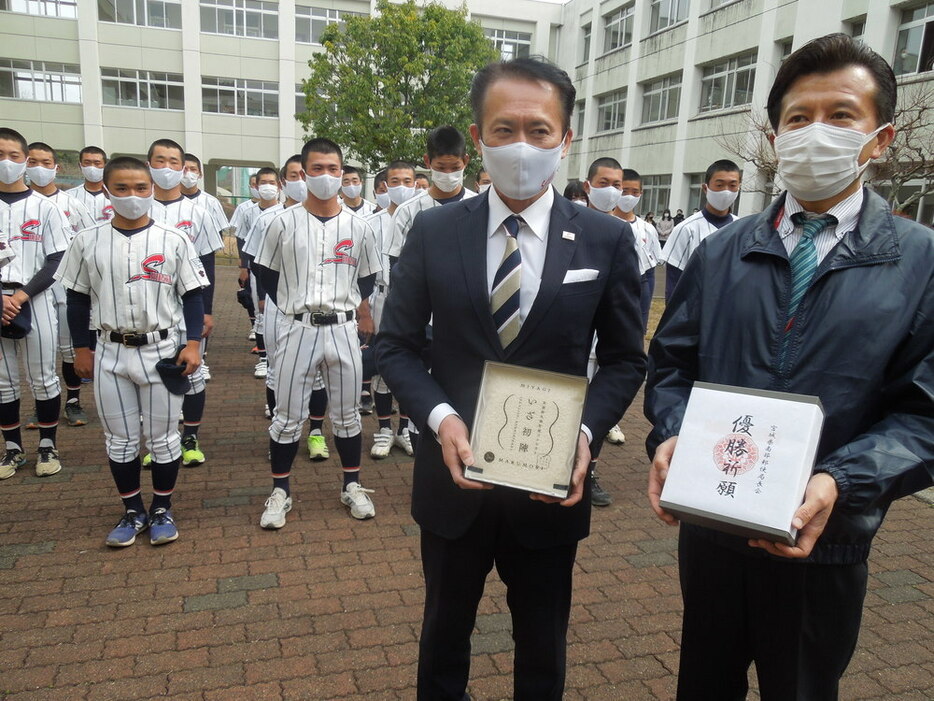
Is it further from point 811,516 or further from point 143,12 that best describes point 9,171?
point 143,12

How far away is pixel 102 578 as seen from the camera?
3777mm

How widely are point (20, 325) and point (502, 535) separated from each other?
446cm

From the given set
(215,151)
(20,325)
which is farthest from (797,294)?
(215,151)

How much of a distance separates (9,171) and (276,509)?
3399mm

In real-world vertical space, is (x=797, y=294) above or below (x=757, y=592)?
above

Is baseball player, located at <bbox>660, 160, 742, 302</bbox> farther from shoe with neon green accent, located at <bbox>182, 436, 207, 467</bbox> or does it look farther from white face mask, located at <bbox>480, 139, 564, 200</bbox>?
shoe with neon green accent, located at <bbox>182, 436, 207, 467</bbox>

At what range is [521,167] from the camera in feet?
6.93

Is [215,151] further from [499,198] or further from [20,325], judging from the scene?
[499,198]

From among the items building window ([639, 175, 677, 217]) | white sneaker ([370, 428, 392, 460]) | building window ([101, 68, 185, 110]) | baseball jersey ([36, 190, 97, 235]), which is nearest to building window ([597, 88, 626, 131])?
building window ([639, 175, 677, 217])

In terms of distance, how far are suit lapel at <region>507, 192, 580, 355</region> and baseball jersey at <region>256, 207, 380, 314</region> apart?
2699 millimetres

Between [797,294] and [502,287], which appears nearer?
[797,294]

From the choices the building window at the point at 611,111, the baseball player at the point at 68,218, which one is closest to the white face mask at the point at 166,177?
the baseball player at the point at 68,218

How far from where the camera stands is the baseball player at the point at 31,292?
16.9 ft

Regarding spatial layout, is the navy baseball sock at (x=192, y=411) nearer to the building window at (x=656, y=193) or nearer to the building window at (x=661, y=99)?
the building window at (x=656, y=193)
